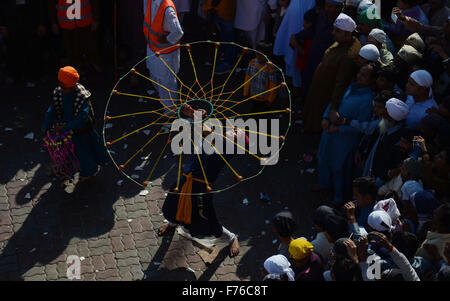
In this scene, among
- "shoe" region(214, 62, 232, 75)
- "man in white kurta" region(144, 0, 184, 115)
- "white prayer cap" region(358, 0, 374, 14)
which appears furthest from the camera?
"shoe" region(214, 62, 232, 75)

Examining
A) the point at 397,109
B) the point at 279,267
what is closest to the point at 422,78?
the point at 397,109

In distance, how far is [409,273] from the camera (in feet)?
17.0

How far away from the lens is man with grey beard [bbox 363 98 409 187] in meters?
6.76

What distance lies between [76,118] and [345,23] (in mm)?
3698

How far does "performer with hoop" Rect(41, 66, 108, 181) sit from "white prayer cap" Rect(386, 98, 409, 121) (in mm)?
3761

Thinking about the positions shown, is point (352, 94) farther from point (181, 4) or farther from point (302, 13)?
point (181, 4)

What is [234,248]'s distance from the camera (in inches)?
290

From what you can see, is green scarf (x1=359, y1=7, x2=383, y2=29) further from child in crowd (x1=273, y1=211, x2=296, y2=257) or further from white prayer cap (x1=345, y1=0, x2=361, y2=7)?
child in crowd (x1=273, y1=211, x2=296, y2=257)

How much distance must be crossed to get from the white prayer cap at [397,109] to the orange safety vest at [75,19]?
5.55 metres

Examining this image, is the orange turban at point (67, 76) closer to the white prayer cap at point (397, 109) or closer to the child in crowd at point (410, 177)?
the white prayer cap at point (397, 109)

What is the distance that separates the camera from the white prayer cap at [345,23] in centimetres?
779

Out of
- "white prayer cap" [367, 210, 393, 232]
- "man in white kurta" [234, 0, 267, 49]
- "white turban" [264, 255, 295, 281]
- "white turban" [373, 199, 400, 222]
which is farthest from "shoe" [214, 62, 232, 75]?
"white turban" [264, 255, 295, 281]

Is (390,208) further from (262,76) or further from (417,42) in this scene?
(262,76)
